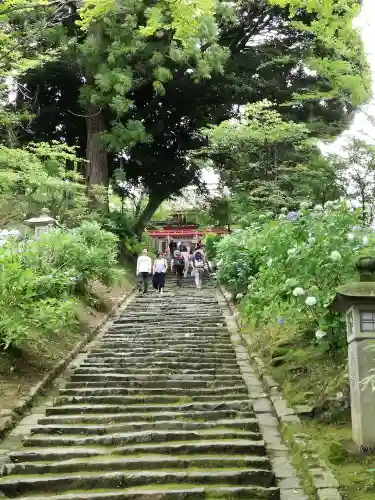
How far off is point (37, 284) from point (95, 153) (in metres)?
13.4

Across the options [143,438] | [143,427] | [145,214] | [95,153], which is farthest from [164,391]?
[145,214]

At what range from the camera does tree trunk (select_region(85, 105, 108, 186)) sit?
2094 centimetres

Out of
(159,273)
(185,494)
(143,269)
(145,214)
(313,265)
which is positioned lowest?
(185,494)

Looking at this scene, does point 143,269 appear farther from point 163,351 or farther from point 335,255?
point 335,255

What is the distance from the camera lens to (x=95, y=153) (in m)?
21.1

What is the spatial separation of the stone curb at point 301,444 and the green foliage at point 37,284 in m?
3.31

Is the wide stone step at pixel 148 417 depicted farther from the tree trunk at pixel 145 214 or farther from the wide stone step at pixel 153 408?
the tree trunk at pixel 145 214

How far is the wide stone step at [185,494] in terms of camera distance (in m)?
5.16

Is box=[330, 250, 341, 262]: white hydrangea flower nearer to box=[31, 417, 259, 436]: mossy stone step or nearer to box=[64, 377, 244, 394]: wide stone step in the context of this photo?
box=[31, 417, 259, 436]: mossy stone step

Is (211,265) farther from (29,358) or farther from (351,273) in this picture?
(351,273)

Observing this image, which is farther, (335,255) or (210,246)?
(210,246)

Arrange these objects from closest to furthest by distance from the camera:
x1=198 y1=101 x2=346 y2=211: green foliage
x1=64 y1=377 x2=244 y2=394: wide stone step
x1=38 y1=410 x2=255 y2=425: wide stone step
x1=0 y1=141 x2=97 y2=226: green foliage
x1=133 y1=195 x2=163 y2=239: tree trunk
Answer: x1=38 y1=410 x2=255 y2=425: wide stone step → x1=64 y1=377 x2=244 y2=394: wide stone step → x1=0 y1=141 x2=97 y2=226: green foliage → x1=198 y1=101 x2=346 y2=211: green foliage → x1=133 y1=195 x2=163 y2=239: tree trunk

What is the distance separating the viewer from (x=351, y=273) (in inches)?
263

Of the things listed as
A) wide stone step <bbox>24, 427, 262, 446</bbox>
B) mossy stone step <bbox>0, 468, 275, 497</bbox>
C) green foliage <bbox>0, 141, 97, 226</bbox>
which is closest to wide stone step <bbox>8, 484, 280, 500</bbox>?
mossy stone step <bbox>0, 468, 275, 497</bbox>
